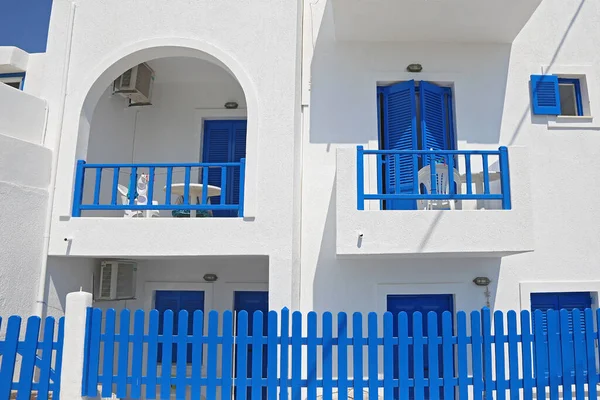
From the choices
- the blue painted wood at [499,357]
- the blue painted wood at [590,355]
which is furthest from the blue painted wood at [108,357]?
the blue painted wood at [590,355]

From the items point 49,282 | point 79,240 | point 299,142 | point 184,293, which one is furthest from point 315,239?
point 49,282

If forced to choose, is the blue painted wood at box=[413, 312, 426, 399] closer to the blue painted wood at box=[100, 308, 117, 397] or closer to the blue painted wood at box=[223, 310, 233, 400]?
the blue painted wood at box=[223, 310, 233, 400]

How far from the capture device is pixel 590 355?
480cm

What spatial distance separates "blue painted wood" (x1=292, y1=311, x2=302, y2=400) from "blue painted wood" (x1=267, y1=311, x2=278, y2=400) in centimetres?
19

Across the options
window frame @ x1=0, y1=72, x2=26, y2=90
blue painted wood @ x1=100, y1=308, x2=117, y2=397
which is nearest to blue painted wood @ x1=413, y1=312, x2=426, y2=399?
blue painted wood @ x1=100, y1=308, x2=117, y2=397

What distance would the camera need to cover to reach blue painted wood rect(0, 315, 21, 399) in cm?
464

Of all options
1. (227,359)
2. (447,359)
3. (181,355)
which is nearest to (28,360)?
(181,355)

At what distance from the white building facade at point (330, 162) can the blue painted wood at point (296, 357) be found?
4.57 ft

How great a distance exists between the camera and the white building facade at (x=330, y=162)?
589 centimetres

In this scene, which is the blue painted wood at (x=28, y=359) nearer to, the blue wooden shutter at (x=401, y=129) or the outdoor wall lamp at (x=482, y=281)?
the blue wooden shutter at (x=401, y=129)

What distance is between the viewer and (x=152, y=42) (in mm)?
6758

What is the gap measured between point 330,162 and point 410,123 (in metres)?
1.41

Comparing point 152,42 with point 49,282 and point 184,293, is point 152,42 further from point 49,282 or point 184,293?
point 184,293

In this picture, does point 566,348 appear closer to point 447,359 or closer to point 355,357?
point 447,359
